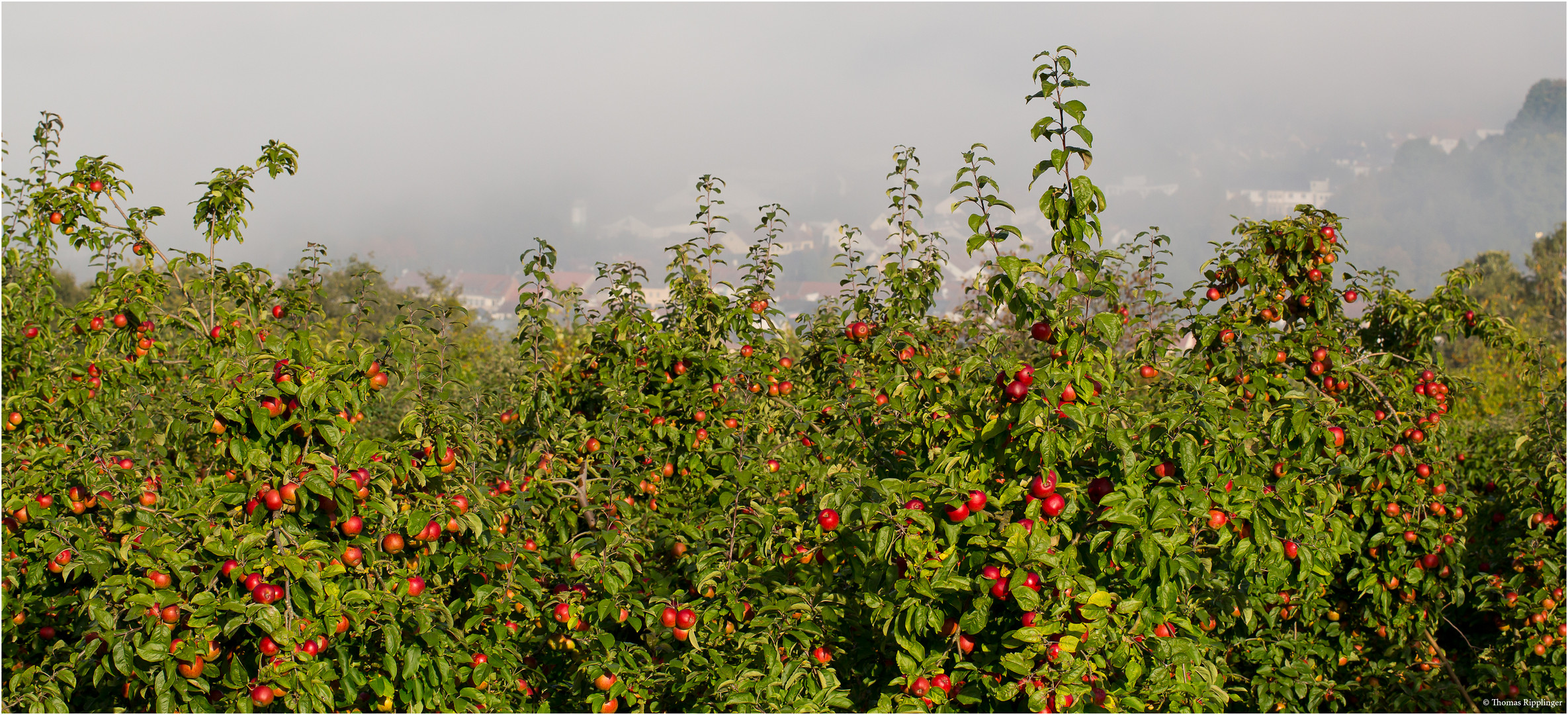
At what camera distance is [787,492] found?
4.19m

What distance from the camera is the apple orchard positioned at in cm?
202

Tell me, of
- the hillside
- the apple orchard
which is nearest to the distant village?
the apple orchard

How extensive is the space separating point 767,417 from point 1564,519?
3548mm

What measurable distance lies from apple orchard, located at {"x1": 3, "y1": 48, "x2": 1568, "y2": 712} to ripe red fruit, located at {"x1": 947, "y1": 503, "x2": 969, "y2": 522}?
2 cm

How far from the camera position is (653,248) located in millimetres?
53281

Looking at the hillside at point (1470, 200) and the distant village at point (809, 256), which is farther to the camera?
the hillside at point (1470, 200)

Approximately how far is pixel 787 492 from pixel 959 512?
2313 mm

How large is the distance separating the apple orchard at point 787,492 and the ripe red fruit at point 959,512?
0.02 metres

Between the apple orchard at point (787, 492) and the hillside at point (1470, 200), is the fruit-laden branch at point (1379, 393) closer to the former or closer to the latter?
the apple orchard at point (787, 492)

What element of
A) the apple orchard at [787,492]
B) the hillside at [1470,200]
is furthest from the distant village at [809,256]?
the hillside at [1470,200]

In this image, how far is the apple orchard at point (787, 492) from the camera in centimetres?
202

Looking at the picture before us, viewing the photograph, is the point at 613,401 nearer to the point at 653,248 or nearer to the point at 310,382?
the point at 310,382
